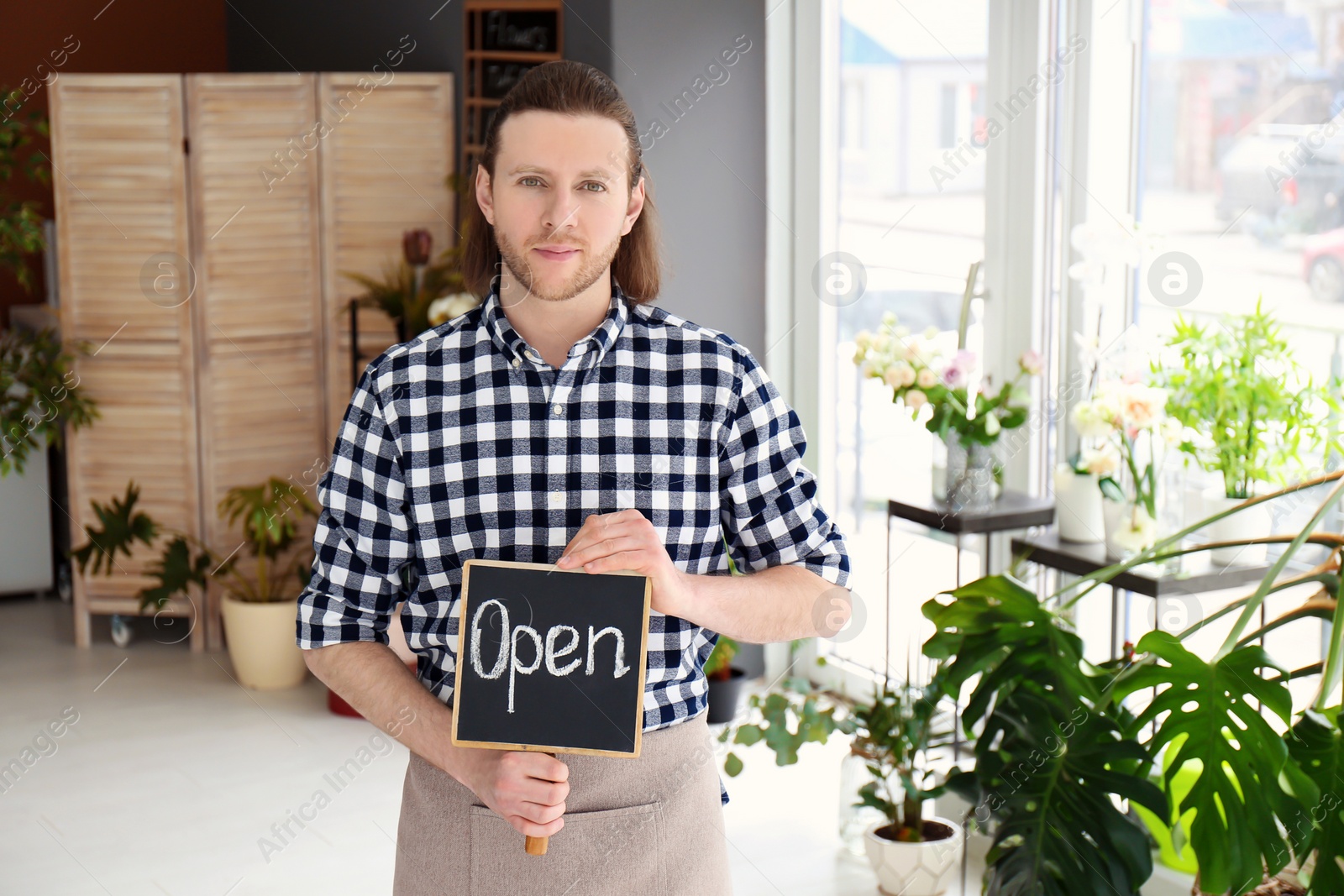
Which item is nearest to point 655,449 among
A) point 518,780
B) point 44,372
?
point 518,780

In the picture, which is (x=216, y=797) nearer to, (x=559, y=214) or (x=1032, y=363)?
(x=1032, y=363)

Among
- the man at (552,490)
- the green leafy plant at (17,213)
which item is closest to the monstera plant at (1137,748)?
the man at (552,490)

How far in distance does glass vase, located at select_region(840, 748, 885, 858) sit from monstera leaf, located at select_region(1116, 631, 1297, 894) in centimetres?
140

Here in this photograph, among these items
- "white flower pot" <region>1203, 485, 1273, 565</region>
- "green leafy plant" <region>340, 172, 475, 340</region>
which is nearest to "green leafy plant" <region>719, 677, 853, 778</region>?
"white flower pot" <region>1203, 485, 1273, 565</region>

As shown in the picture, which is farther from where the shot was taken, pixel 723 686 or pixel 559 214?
pixel 723 686

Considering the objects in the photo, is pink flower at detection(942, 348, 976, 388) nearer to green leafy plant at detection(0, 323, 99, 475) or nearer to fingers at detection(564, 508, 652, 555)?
fingers at detection(564, 508, 652, 555)

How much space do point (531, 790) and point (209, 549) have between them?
3.63 metres

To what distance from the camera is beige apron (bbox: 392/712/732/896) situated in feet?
4.55

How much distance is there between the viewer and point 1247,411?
267cm

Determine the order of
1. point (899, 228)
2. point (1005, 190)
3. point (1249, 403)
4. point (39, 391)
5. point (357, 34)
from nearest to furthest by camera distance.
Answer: point (1249, 403) < point (1005, 190) < point (899, 228) < point (39, 391) < point (357, 34)

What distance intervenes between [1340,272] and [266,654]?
10.7 feet

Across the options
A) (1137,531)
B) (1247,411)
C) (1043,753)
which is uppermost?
(1247,411)

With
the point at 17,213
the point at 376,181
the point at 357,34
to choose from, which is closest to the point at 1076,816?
the point at 376,181

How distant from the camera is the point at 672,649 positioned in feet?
4.62
